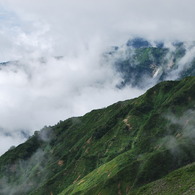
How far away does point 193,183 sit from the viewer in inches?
7470

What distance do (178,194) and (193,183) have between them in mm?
10552

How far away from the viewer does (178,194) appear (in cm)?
18750
